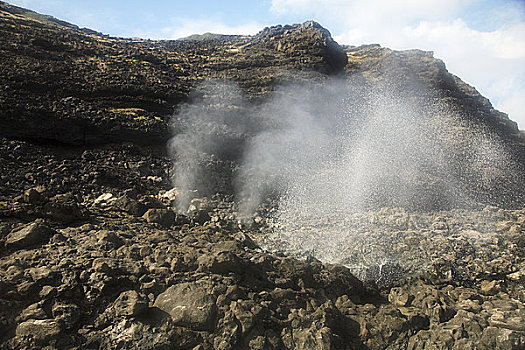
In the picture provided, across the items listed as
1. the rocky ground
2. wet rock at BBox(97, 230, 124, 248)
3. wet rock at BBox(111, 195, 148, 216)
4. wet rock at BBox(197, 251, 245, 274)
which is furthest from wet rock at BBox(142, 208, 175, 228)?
wet rock at BBox(197, 251, 245, 274)

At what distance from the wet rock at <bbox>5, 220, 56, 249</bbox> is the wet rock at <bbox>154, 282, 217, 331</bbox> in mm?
1922

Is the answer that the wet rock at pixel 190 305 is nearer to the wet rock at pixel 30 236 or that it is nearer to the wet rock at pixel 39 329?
the wet rock at pixel 39 329

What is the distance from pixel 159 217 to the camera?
639 cm

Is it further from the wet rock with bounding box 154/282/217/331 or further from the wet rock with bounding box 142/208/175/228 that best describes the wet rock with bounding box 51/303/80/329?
the wet rock with bounding box 142/208/175/228

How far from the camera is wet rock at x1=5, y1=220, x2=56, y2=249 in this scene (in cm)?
460

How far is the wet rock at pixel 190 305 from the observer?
422cm

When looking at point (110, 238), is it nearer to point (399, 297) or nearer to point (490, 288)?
point (399, 297)

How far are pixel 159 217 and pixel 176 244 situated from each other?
1097mm

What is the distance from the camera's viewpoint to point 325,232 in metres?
7.54

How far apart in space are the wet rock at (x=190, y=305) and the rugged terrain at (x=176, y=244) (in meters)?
0.02

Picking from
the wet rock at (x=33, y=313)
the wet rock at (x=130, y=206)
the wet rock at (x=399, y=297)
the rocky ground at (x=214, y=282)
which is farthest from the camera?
the wet rock at (x=130, y=206)

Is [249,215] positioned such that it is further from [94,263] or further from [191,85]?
[191,85]

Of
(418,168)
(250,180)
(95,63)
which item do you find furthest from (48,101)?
(418,168)

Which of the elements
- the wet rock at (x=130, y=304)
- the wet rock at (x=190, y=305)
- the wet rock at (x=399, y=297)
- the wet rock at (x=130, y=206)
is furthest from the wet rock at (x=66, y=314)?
the wet rock at (x=399, y=297)
